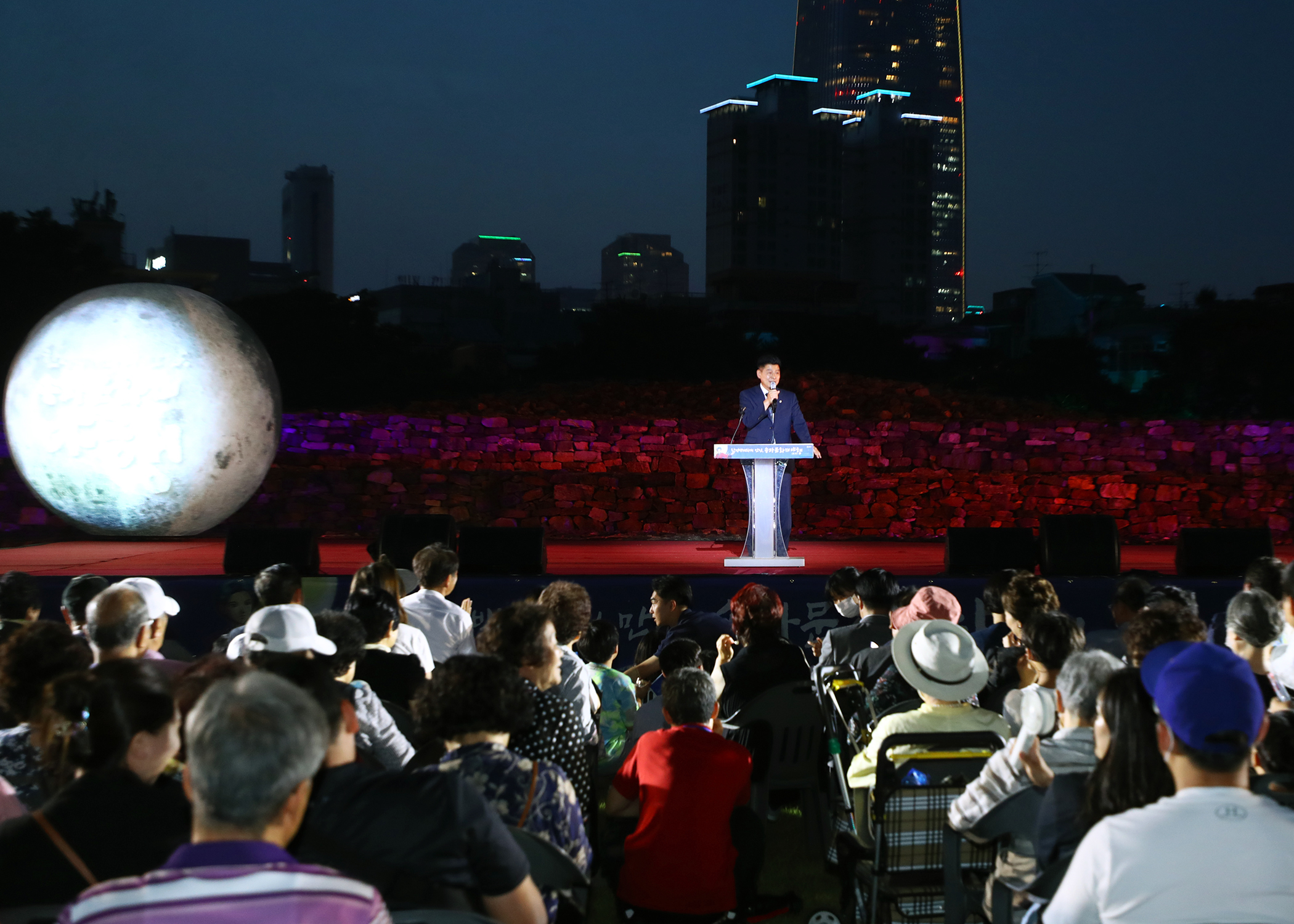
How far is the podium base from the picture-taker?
7.98 m

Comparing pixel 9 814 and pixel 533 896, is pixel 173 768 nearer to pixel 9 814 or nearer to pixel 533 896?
pixel 9 814

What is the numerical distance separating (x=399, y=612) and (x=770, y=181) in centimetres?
8821

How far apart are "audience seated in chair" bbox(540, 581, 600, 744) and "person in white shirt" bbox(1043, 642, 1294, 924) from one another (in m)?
1.64

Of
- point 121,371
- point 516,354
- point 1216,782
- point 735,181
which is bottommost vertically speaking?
point 1216,782

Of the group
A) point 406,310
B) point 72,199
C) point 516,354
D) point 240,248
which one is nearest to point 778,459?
point 72,199

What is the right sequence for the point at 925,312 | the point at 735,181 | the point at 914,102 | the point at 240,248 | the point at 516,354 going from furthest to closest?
the point at 914,102
the point at 925,312
the point at 735,181
the point at 240,248
the point at 516,354

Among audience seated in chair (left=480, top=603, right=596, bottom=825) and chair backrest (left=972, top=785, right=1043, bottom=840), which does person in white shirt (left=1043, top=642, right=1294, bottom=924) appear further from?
audience seated in chair (left=480, top=603, right=596, bottom=825)

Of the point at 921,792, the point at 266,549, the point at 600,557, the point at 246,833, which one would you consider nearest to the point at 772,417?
the point at 600,557

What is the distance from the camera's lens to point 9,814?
7.39 ft

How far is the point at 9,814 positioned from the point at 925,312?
97.1 m

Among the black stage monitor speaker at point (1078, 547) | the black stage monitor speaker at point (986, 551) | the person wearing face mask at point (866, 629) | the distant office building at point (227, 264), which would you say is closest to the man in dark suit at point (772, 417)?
the black stage monitor speaker at point (986, 551)

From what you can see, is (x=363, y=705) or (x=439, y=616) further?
(x=439, y=616)

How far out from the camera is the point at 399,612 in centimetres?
412

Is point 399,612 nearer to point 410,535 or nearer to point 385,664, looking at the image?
point 385,664
